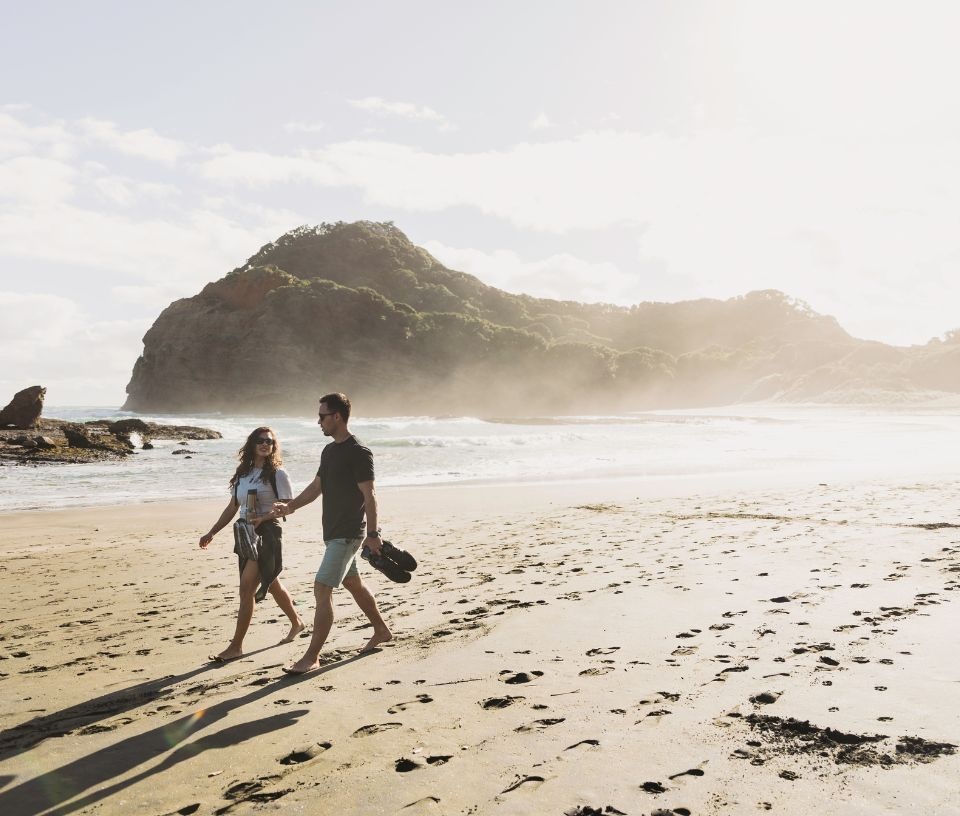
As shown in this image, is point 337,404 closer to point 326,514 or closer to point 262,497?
point 326,514

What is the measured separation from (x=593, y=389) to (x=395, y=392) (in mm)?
30819

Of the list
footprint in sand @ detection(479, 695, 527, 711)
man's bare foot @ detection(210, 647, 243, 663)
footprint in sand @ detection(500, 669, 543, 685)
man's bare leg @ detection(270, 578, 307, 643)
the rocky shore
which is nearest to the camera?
footprint in sand @ detection(479, 695, 527, 711)

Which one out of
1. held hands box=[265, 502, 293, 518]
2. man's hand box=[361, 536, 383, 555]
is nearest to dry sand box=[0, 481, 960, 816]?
man's hand box=[361, 536, 383, 555]

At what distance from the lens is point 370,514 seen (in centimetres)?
493

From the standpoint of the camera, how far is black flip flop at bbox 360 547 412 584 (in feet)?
16.3

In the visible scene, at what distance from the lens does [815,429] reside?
3469 centimetres

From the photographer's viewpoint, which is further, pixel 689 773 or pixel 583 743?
pixel 583 743

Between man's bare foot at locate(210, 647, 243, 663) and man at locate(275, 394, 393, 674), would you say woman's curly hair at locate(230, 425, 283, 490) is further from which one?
man's bare foot at locate(210, 647, 243, 663)

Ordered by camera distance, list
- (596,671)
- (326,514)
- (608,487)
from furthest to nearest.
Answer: (608,487)
(326,514)
(596,671)

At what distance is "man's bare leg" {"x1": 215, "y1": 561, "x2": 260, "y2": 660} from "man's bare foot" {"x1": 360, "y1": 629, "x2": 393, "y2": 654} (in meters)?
0.89

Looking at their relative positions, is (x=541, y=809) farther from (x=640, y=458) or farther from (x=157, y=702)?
(x=640, y=458)

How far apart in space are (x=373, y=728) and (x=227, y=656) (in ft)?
6.16

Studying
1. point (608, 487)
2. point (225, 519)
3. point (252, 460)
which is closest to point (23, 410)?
point (608, 487)

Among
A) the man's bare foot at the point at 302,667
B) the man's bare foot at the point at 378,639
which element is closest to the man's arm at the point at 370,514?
the man's bare foot at the point at 378,639
